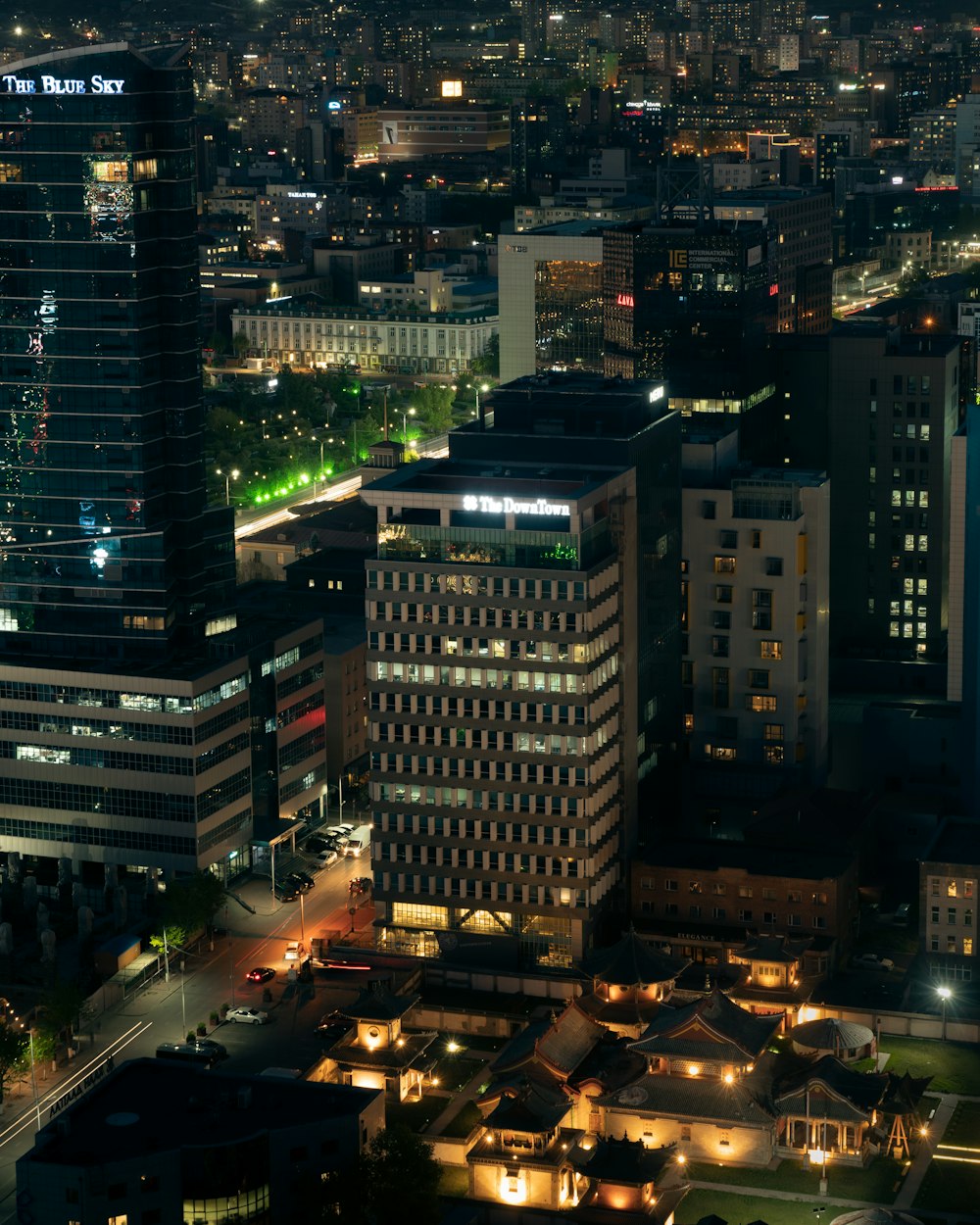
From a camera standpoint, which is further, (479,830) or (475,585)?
(479,830)

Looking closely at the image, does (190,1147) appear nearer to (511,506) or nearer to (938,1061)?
(938,1061)

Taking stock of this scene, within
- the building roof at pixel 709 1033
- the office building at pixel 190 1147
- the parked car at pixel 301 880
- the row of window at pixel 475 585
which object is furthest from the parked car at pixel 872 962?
the office building at pixel 190 1147

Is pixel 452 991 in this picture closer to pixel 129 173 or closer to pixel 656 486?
pixel 656 486

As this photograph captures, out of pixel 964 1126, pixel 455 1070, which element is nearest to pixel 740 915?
pixel 455 1070

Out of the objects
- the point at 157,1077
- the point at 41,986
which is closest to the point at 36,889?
the point at 41,986

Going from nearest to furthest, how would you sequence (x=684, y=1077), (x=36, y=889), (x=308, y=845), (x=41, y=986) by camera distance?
(x=684, y=1077), (x=41, y=986), (x=36, y=889), (x=308, y=845)
